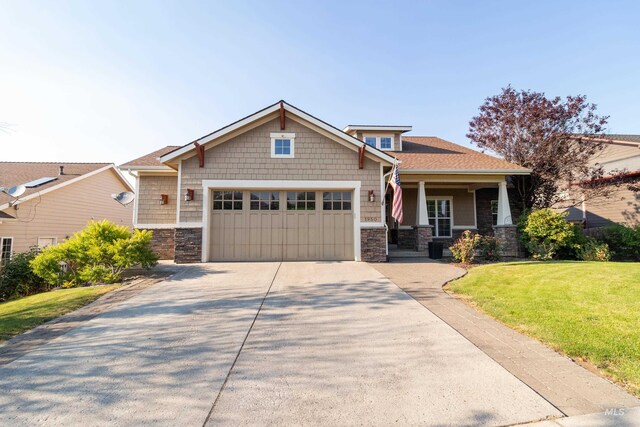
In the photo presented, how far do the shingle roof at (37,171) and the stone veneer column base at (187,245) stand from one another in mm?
9998

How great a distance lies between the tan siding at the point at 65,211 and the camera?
46.3ft

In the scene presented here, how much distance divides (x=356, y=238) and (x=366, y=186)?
76.5 inches

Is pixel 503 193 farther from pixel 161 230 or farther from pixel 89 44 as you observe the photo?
pixel 89 44

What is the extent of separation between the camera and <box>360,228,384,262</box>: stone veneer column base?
35.1 feet

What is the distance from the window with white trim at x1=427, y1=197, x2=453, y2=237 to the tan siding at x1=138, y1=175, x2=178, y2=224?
11676 millimetres

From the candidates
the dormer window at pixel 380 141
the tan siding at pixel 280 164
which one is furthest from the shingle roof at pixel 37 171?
the dormer window at pixel 380 141

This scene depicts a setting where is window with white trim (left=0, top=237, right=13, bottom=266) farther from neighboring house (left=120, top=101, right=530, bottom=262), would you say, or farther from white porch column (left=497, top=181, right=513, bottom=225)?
white porch column (left=497, top=181, right=513, bottom=225)

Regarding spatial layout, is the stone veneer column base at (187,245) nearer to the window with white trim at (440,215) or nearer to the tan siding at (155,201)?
the tan siding at (155,201)

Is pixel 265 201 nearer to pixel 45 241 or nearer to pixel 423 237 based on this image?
pixel 423 237

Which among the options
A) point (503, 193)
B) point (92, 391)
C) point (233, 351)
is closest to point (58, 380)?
point (92, 391)

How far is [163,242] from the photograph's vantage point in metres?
11.7

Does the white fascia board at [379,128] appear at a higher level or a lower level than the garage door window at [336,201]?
higher

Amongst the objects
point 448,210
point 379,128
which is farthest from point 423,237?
point 379,128

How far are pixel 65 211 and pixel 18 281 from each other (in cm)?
936
